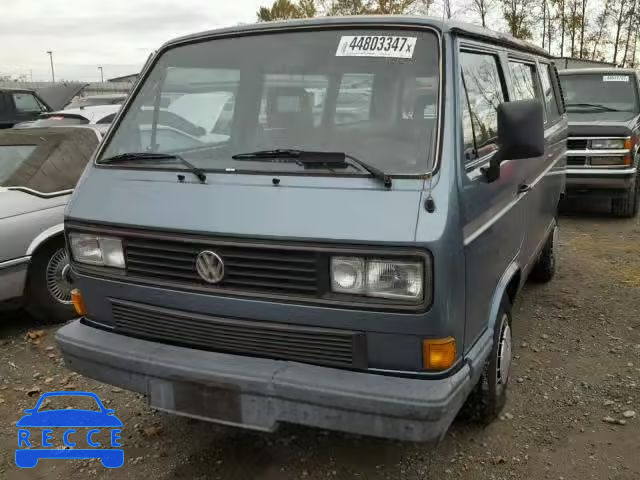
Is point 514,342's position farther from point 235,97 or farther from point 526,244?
point 235,97

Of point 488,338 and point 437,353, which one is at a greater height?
point 437,353

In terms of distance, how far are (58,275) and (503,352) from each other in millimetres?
3461

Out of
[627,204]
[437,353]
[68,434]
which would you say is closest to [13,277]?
[68,434]

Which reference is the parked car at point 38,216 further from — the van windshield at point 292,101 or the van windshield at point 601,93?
the van windshield at point 601,93

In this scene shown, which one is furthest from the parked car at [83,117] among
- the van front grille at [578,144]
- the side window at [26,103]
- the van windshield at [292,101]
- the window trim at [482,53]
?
the window trim at [482,53]

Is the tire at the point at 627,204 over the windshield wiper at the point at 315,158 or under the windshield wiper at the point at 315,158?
under

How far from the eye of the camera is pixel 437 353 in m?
2.54

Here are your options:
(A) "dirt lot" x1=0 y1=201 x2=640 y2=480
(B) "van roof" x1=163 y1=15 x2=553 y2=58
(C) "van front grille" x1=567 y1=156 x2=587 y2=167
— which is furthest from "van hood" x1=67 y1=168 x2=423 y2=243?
(C) "van front grille" x1=567 y1=156 x2=587 y2=167

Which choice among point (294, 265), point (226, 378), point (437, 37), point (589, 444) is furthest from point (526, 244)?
point (226, 378)

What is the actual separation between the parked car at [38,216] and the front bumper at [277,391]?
6.81 feet

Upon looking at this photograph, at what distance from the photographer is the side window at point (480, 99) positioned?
306 cm

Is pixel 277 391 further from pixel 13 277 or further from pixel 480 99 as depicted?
pixel 13 277

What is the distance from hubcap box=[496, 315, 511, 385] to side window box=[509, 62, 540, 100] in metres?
1.43

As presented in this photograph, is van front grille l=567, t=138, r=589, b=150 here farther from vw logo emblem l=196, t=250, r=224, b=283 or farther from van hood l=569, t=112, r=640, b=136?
vw logo emblem l=196, t=250, r=224, b=283
